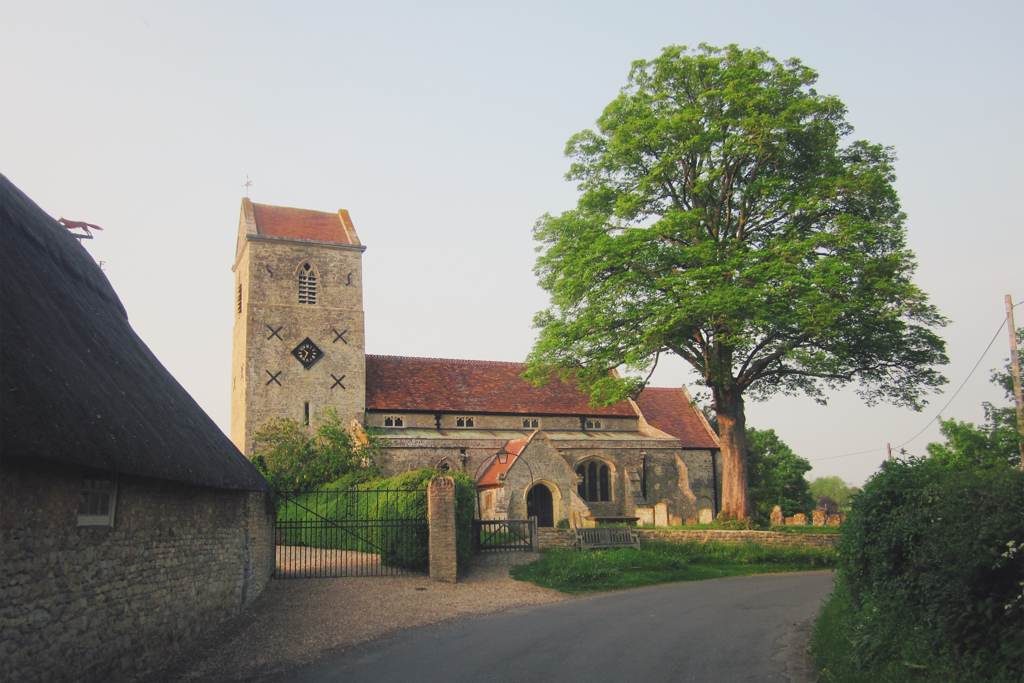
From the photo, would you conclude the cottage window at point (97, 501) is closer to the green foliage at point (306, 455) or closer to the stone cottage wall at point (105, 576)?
the stone cottage wall at point (105, 576)

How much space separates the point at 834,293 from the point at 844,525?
14727 mm

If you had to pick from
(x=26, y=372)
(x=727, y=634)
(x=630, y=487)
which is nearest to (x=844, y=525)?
(x=727, y=634)

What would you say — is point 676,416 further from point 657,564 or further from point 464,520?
point 464,520

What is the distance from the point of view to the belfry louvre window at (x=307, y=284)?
3972cm

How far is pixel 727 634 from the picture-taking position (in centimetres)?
1337

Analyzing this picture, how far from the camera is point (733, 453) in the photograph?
28.2m

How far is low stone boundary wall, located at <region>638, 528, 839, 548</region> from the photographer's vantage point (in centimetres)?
2611

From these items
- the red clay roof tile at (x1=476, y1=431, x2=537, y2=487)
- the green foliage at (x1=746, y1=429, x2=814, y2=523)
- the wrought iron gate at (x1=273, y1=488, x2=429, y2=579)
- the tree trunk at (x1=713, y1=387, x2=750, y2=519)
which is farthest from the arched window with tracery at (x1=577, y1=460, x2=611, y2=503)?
the wrought iron gate at (x1=273, y1=488, x2=429, y2=579)

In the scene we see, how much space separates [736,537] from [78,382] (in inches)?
855

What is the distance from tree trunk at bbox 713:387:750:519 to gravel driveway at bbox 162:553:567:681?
9.54 m

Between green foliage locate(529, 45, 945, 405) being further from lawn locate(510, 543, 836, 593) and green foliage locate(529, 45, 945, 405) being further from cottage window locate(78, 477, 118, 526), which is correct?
cottage window locate(78, 477, 118, 526)

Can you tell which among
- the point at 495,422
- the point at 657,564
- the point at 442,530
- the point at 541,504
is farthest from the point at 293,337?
the point at 657,564

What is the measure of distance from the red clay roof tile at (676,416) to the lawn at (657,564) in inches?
659

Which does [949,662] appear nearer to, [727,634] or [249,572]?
[727,634]
